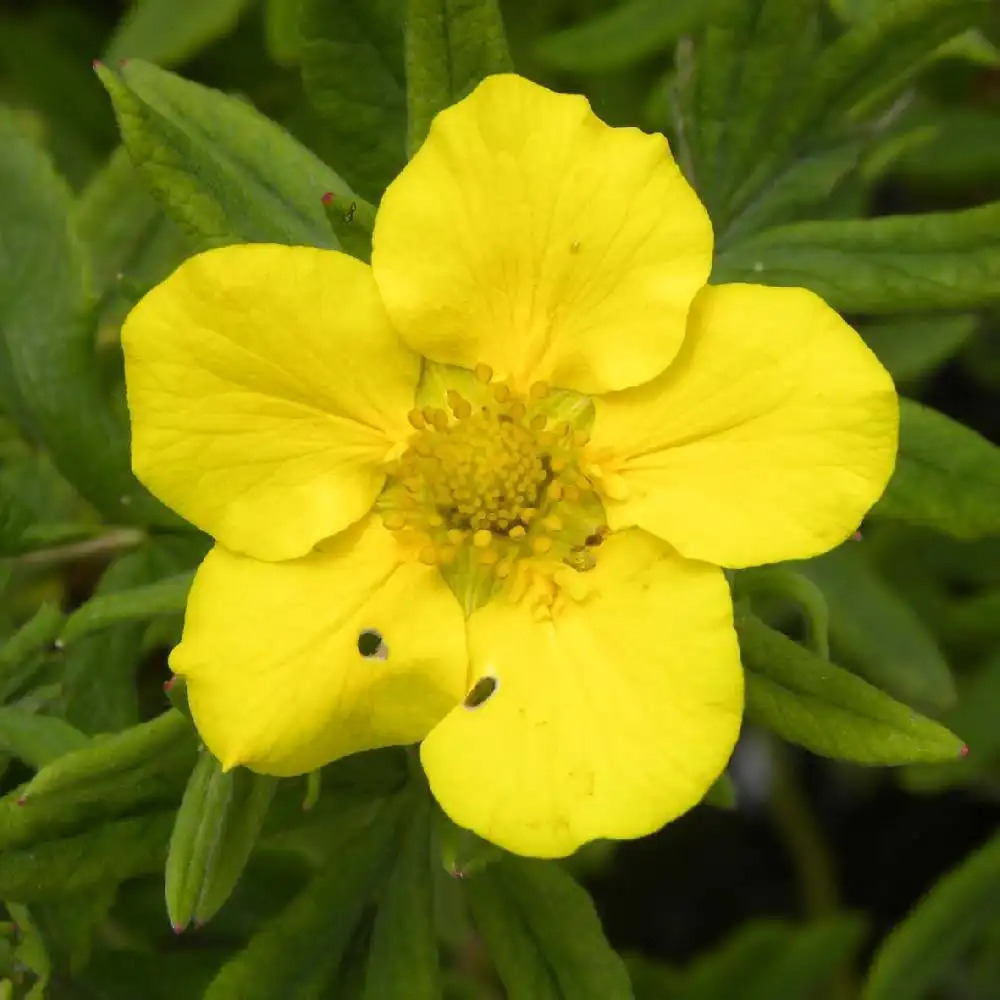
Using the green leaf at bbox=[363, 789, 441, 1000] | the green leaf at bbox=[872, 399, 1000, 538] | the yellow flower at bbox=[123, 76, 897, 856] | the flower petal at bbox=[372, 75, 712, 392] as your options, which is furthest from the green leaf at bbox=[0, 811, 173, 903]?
the green leaf at bbox=[872, 399, 1000, 538]

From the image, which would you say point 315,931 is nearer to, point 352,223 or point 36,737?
point 36,737

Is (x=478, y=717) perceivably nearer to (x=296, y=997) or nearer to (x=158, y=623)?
(x=296, y=997)

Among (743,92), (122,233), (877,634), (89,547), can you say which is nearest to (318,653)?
(89,547)

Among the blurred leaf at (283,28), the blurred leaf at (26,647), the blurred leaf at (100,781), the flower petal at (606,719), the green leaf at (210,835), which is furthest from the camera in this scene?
the blurred leaf at (283,28)

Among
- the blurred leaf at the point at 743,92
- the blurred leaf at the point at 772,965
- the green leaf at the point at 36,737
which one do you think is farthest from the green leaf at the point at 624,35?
the blurred leaf at the point at 772,965

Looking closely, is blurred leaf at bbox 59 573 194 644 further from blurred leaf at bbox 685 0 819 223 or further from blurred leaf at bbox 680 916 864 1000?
blurred leaf at bbox 680 916 864 1000

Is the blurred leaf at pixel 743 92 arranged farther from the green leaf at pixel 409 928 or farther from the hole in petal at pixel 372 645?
the green leaf at pixel 409 928
